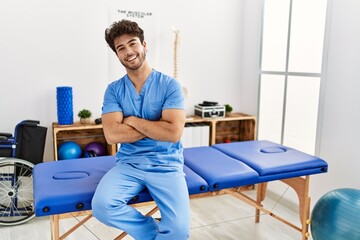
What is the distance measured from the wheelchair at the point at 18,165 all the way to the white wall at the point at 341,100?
7.24 ft

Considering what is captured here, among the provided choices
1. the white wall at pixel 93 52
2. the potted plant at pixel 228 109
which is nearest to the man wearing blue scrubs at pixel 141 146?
the white wall at pixel 93 52

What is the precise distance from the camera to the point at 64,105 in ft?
9.57

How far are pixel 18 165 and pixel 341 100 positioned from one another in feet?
8.09

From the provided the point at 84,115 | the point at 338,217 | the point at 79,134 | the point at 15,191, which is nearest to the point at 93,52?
the point at 84,115

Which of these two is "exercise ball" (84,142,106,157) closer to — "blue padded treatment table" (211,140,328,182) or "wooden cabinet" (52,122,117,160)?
"wooden cabinet" (52,122,117,160)

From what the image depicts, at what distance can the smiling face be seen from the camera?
192 cm

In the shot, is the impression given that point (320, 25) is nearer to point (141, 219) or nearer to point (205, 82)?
point (205, 82)

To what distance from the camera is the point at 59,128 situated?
2877 millimetres

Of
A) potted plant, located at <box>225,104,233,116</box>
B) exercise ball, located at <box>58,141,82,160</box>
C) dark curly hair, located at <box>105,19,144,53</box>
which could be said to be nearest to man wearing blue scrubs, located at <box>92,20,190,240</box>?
dark curly hair, located at <box>105,19,144,53</box>

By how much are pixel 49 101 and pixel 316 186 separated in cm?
235

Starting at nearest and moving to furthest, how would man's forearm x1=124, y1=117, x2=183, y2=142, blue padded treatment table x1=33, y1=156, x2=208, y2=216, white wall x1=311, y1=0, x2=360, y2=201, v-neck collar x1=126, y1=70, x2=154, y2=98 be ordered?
1. blue padded treatment table x1=33, y1=156, x2=208, y2=216
2. man's forearm x1=124, y1=117, x2=183, y2=142
3. v-neck collar x1=126, y1=70, x2=154, y2=98
4. white wall x1=311, y1=0, x2=360, y2=201

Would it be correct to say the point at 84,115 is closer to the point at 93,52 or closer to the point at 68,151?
the point at 68,151

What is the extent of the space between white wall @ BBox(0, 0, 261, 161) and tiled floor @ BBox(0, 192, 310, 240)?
0.71 m

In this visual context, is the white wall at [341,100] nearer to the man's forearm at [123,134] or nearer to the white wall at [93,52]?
the white wall at [93,52]
